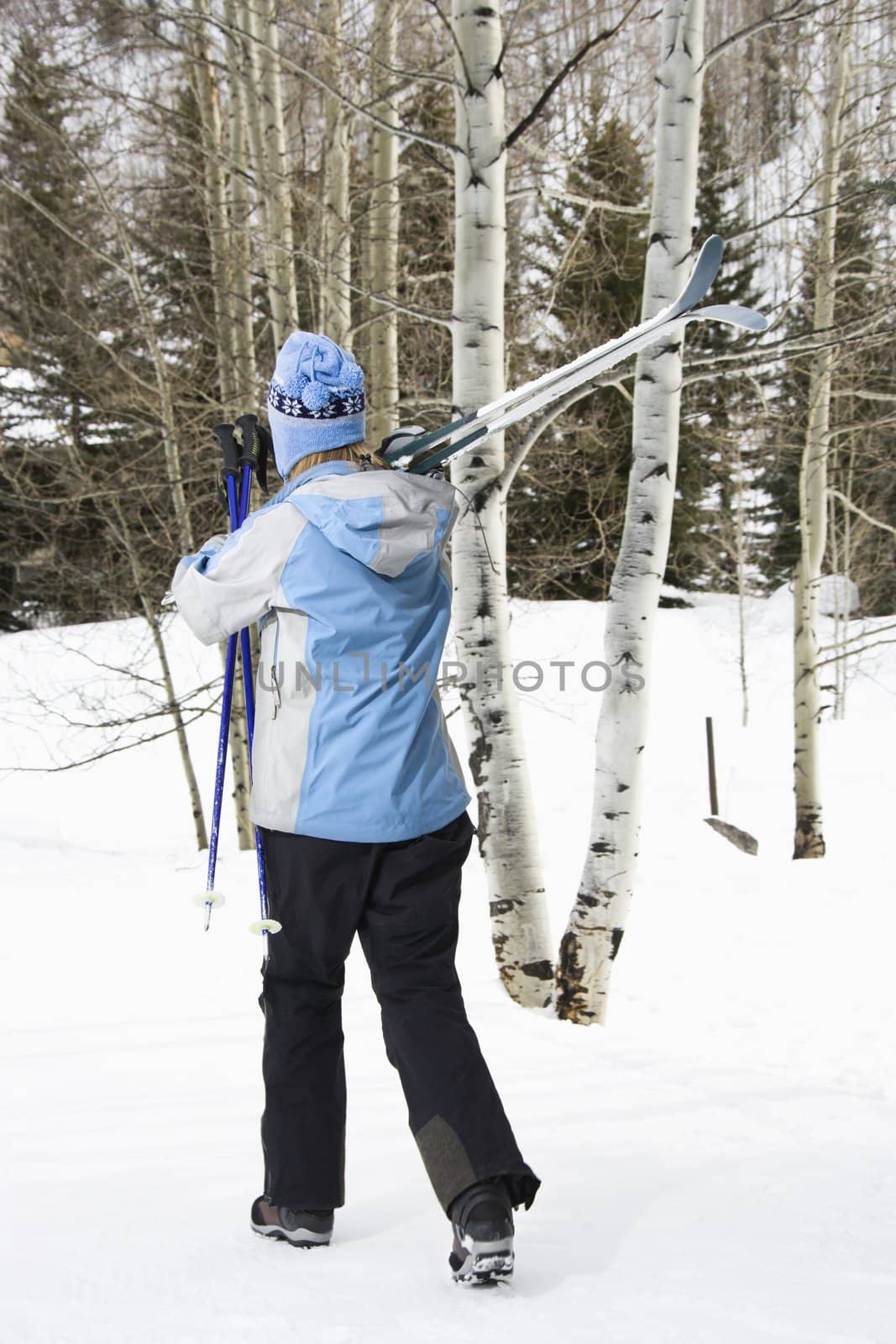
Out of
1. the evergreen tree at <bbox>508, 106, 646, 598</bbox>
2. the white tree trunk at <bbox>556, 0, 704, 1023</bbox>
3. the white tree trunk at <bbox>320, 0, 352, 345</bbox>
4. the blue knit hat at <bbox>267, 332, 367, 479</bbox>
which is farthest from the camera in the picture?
the evergreen tree at <bbox>508, 106, 646, 598</bbox>

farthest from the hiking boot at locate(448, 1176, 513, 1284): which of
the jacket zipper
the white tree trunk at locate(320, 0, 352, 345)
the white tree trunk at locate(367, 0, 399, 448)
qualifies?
the white tree trunk at locate(367, 0, 399, 448)

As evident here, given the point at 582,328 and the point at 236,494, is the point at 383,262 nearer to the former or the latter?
the point at 582,328

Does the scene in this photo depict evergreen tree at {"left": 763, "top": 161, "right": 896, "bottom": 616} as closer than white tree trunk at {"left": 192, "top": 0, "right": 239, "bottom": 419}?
Yes

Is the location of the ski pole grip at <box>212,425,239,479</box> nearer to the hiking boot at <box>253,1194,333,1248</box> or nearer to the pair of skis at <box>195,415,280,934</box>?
the pair of skis at <box>195,415,280,934</box>

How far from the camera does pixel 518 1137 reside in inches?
Result: 93.4

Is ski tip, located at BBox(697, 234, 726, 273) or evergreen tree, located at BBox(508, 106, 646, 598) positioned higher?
evergreen tree, located at BBox(508, 106, 646, 598)

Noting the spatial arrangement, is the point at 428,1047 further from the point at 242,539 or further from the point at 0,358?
the point at 0,358

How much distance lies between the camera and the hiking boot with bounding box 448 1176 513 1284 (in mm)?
1616

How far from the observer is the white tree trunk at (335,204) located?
648 cm

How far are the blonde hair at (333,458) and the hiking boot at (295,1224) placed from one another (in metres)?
1.29

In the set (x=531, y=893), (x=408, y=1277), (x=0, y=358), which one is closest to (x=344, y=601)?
(x=408, y=1277)

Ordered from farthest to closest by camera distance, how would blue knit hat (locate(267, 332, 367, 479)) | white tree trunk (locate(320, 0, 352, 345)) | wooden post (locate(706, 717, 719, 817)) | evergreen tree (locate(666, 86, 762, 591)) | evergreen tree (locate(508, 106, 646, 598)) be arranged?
1. wooden post (locate(706, 717, 719, 817))
2. evergreen tree (locate(666, 86, 762, 591))
3. evergreen tree (locate(508, 106, 646, 598))
4. white tree trunk (locate(320, 0, 352, 345))
5. blue knit hat (locate(267, 332, 367, 479))

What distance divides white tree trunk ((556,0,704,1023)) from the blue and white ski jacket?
2471 millimetres

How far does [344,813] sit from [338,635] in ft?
0.99
